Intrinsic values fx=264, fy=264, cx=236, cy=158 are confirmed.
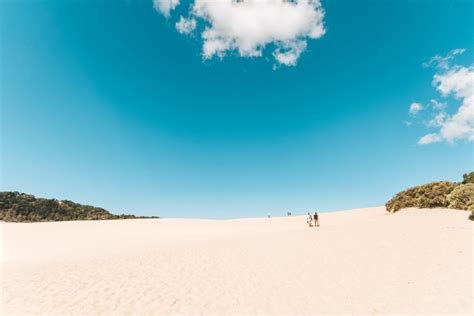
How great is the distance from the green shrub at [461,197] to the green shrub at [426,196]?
82cm

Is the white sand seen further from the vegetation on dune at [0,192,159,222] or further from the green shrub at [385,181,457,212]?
the vegetation on dune at [0,192,159,222]

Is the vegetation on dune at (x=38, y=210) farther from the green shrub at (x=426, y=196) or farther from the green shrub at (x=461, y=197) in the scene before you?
the green shrub at (x=461, y=197)

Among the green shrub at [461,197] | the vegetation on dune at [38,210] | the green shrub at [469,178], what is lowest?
the vegetation on dune at [38,210]

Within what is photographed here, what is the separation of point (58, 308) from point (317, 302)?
9955 mm

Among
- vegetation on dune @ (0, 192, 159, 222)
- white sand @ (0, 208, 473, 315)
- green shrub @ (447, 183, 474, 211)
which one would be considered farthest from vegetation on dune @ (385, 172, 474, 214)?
vegetation on dune @ (0, 192, 159, 222)

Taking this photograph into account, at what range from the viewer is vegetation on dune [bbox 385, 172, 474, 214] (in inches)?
1017

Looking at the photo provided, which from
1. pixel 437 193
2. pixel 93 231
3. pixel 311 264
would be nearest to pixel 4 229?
pixel 93 231

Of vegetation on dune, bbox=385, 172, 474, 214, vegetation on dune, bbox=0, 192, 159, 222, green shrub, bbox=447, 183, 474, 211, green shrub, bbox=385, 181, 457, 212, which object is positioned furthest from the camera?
vegetation on dune, bbox=0, 192, 159, 222

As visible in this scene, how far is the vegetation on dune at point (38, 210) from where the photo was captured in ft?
193

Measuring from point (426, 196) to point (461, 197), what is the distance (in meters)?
4.04

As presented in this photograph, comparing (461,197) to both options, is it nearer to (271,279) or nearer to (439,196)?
(439,196)

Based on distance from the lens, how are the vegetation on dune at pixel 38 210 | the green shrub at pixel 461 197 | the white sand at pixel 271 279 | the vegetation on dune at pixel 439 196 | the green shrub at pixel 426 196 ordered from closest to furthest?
the white sand at pixel 271 279, the green shrub at pixel 461 197, the vegetation on dune at pixel 439 196, the green shrub at pixel 426 196, the vegetation on dune at pixel 38 210

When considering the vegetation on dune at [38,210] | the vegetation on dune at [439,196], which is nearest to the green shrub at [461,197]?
the vegetation on dune at [439,196]

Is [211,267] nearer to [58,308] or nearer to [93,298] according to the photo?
[93,298]
